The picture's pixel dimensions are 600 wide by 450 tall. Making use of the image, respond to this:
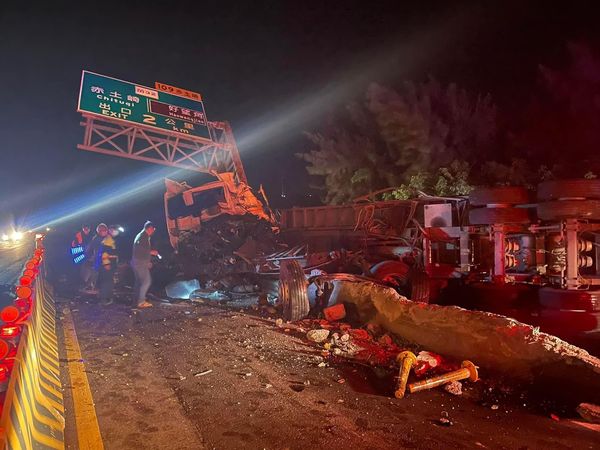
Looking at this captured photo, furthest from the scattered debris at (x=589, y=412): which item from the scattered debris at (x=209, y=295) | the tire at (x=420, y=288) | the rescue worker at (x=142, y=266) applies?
the rescue worker at (x=142, y=266)

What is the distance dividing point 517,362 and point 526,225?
11.2 ft

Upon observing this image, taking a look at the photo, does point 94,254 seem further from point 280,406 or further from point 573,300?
point 573,300

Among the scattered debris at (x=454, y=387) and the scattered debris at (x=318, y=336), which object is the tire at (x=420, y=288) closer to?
the scattered debris at (x=318, y=336)

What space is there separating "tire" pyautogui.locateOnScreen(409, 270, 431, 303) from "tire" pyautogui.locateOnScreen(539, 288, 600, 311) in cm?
188

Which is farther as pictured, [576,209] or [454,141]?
[454,141]

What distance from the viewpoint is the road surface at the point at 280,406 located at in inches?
135

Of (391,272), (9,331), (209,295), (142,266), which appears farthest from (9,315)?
(209,295)

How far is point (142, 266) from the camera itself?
9578 mm

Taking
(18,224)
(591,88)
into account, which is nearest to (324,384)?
(591,88)

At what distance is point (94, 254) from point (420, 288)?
7.79 m

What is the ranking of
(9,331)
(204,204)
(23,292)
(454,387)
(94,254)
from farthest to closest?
(204,204), (94,254), (23,292), (454,387), (9,331)

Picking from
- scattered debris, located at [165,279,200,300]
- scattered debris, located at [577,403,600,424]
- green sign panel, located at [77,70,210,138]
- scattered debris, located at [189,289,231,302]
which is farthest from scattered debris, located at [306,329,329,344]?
green sign panel, located at [77,70,210,138]

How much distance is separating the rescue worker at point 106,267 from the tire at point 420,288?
20.4 ft

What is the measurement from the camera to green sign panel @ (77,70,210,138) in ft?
56.4
